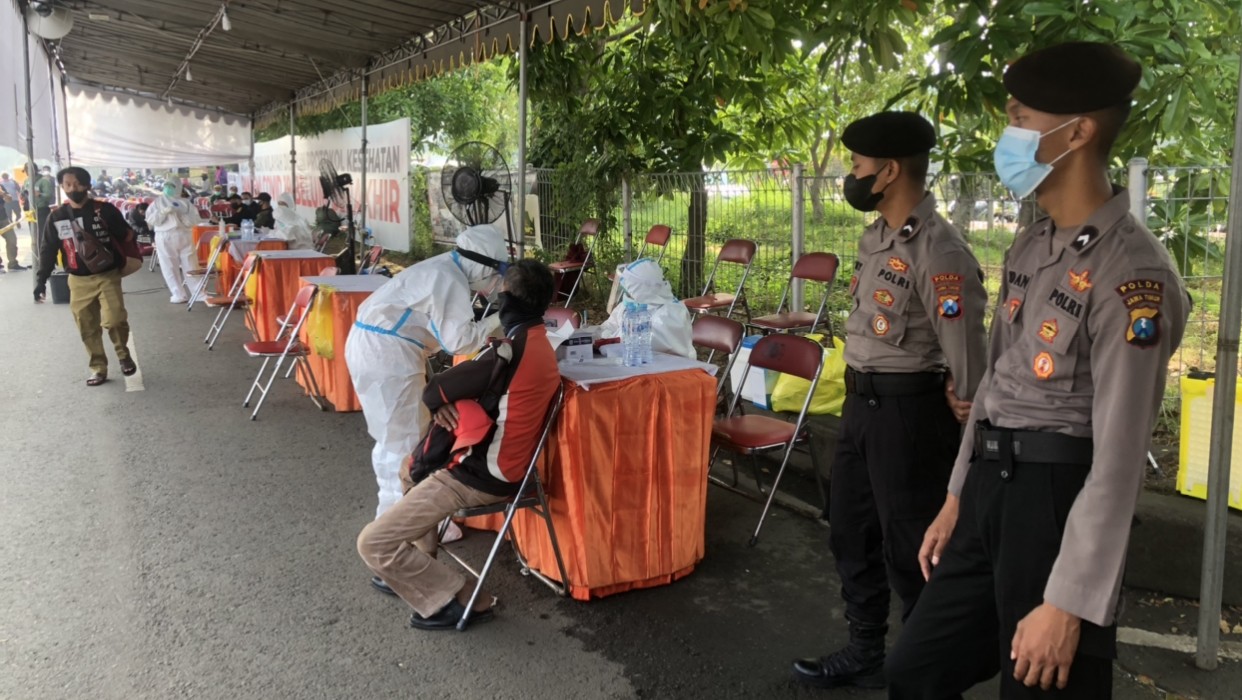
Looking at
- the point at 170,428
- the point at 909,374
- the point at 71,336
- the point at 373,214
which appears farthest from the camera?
the point at 373,214

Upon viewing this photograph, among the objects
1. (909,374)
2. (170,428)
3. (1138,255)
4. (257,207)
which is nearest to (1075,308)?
(1138,255)

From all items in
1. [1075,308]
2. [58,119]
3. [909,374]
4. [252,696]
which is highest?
[58,119]

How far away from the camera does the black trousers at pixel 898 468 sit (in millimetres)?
2410

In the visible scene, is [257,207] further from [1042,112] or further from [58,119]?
[1042,112]

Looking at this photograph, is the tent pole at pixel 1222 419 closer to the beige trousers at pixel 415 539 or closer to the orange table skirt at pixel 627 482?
the orange table skirt at pixel 627 482

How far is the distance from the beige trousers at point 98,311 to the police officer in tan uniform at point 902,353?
6513 millimetres

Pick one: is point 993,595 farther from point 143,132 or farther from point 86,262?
point 143,132

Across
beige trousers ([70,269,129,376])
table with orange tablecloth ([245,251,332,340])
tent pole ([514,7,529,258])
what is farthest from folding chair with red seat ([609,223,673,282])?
beige trousers ([70,269,129,376])

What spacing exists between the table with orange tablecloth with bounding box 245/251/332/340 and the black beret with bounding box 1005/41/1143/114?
778 cm

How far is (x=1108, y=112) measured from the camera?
5.22 ft

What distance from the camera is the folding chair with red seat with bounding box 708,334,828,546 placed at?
399cm

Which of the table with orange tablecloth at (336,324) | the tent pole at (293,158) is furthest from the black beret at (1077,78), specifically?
the tent pole at (293,158)

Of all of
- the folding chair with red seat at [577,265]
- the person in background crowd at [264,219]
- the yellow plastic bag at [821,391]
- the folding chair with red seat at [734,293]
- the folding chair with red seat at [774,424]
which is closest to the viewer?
the folding chair with red seat at [774,424]

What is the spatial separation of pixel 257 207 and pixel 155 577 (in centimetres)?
1064
